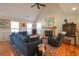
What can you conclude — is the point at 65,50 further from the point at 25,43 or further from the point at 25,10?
the point at 25,10

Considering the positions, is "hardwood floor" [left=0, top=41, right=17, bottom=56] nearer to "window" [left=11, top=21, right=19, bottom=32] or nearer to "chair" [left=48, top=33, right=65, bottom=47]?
"window" [left=11, top=21, right=19, bottom=32]

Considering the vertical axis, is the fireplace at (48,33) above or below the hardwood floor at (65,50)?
above

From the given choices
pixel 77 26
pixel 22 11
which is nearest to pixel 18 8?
pixel 22 11

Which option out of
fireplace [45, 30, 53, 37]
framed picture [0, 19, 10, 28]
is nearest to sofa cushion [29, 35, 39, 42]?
fireplace [45, 30, 53, 37]

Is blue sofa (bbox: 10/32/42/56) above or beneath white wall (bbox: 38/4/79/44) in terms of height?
beneath

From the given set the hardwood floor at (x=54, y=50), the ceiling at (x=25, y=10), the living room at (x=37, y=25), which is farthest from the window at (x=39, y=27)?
the hardwood floor at (x=54, y=50)

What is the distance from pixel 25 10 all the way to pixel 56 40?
0.76m

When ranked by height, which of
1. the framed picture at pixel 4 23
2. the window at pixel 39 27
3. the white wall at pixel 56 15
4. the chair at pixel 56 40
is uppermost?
the white wall at pixel 56 15

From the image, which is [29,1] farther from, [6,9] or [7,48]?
[7,48]

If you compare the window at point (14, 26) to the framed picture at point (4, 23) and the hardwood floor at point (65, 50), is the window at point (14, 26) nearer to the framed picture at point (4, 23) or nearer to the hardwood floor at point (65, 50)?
the framed picture at point (4, 23)

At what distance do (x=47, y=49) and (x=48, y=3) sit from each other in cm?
80

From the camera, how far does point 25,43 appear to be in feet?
5.88

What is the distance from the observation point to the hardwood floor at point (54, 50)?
1.79 meters

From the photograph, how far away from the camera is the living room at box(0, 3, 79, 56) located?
1791 mm
